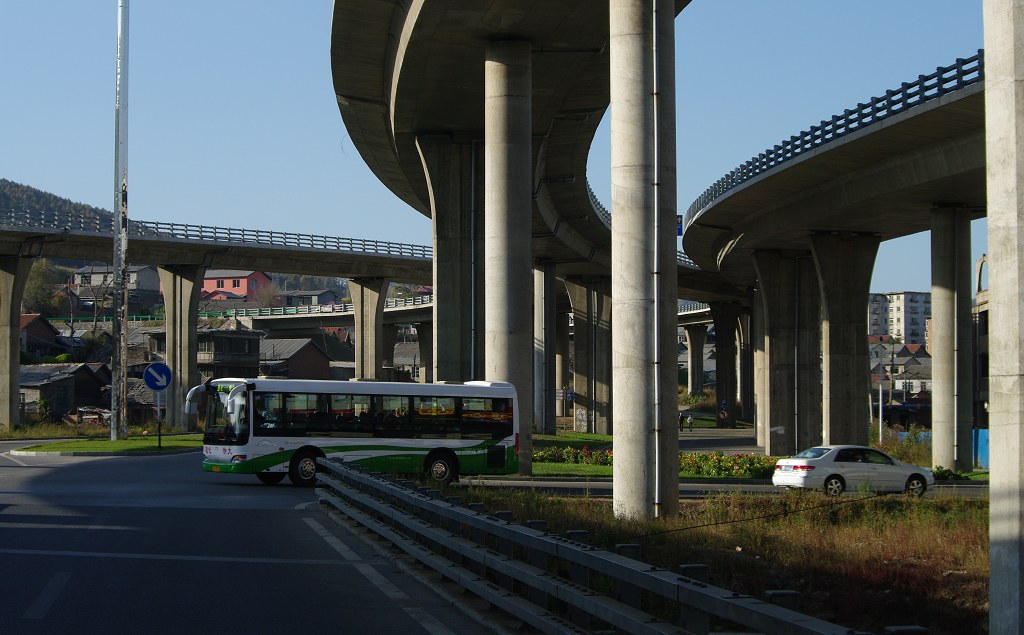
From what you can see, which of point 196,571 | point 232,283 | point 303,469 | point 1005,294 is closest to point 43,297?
point 232,283

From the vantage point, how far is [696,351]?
138625 mm

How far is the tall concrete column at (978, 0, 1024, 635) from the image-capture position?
844 cm

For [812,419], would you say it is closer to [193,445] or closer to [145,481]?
[193,445]

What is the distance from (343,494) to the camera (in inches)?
766

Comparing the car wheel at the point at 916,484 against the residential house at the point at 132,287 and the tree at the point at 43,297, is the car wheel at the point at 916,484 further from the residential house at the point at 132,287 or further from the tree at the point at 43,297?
the residential house at the point at 132,287

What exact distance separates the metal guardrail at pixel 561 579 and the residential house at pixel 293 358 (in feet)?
Answer: 337

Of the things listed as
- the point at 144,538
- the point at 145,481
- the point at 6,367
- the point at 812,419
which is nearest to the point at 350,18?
the point at 145,481

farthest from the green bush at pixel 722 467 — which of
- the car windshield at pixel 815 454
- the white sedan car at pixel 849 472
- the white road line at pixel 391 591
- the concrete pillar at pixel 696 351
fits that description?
the concrete pillar at pixel 696 351

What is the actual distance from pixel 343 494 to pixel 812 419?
39.5 m

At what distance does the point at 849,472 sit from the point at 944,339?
39.4ft

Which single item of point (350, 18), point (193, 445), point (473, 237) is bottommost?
point (193, 445)

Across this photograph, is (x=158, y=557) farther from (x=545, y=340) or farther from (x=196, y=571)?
(x=545, y=340)

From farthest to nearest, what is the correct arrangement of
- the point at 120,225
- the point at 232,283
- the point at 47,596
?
1. the point at 232,283
2. the point at 120,225
3. the point at 47,596

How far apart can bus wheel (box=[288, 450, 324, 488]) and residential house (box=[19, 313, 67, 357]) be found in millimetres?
86667
